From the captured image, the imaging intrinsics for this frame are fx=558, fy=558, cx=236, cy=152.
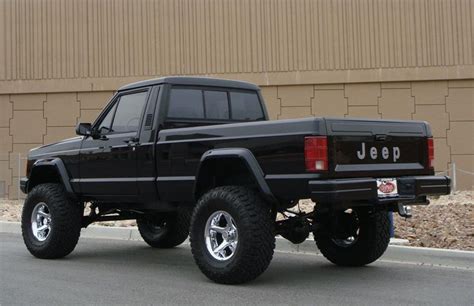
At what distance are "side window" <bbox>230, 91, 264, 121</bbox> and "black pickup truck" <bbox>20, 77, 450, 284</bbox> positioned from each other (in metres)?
0.01

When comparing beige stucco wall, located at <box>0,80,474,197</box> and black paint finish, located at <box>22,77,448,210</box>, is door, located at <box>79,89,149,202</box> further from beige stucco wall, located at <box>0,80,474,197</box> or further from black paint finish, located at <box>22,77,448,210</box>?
beige stucco wall, located at <box>0,80,474,197</box>

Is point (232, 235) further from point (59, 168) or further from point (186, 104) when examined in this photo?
point (59, 168)

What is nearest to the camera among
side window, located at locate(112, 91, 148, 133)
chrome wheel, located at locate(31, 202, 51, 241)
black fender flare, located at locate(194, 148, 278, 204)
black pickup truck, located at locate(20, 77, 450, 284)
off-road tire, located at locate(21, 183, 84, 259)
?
black pickup truck, located at locate(20, 77, 450, 284)

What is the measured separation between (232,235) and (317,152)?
131cm

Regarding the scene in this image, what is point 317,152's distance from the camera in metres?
5.09

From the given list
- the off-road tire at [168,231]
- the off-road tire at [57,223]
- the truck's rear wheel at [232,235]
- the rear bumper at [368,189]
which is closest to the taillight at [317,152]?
the rear bumper at [368,189]

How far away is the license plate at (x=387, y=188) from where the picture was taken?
5398 mm

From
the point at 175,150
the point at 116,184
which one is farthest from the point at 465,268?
the point at 116,184

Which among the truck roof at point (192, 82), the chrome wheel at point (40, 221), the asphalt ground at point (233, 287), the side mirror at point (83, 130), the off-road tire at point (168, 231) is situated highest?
the truck roof at point (192, 82)

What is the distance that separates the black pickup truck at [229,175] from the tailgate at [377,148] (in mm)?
11

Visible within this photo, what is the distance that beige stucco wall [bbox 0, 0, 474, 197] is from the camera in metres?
16.8

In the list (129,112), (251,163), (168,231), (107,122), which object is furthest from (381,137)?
(168,231)

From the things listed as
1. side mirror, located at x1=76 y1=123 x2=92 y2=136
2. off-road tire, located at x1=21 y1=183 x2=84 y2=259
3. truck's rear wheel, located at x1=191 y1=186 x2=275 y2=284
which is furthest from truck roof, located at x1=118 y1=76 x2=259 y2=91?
off-road tire, located at x1=21 y1=183 x2=84 y2=259

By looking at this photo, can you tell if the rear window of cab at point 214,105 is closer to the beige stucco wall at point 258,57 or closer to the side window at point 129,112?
the side window at point 129,112
